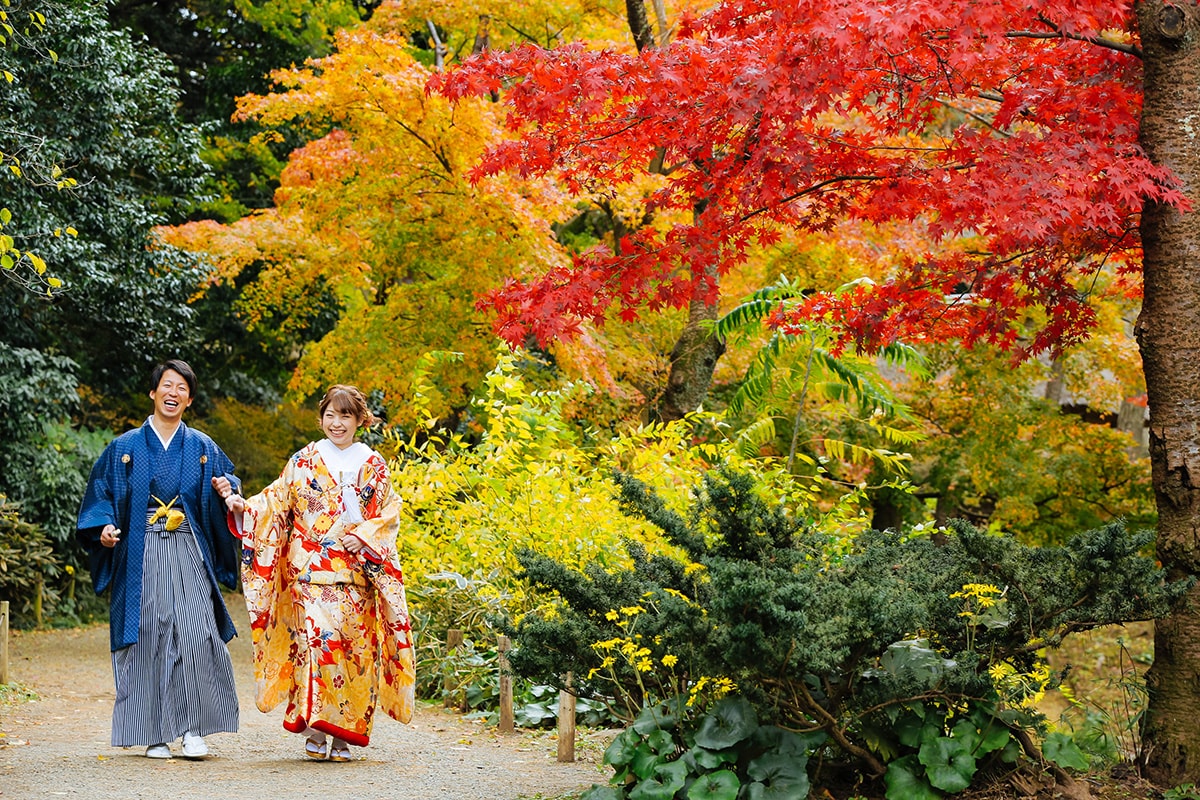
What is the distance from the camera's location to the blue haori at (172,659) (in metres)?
5.42

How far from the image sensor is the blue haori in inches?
213

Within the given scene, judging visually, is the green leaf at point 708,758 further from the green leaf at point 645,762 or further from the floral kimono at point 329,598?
the floral kimono at point 329,598

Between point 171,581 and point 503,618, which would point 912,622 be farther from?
point 171,581

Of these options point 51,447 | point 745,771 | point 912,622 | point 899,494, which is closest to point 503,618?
point 745,771

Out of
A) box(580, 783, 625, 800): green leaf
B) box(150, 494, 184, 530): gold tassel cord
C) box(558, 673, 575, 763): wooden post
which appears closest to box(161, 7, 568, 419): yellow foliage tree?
box(150, 494, 184, 530): gold tassel cord

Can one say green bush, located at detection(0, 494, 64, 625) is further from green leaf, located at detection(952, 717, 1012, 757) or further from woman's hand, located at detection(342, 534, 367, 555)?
green leaf, located at detection(952, 717, 1012, 757)

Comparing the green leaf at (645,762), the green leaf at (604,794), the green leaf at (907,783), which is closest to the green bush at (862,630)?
the green leaf at (907,783)

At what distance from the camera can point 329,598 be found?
549 centimetres

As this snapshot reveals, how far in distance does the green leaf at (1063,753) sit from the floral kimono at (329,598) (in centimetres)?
276

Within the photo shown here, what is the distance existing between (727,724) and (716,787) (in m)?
0.20

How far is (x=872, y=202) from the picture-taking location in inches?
197

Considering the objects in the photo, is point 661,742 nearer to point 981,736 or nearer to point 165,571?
point 981,736

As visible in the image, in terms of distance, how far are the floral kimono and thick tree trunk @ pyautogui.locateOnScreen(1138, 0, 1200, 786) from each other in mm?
3108

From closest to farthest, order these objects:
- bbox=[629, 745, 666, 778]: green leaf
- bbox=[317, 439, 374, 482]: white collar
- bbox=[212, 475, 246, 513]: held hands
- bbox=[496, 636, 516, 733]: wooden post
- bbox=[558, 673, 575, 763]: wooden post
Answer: bbox=[629, 745, 666, 778]: green leaf → bbox=[558, 673, 575, 763]: wooden post → bbox=[317, 439, 374, 482]: white collar → bbox=[212, 475, 246, 513]: held hands → bbox=[496, 636, 516, 733]: wooden post
